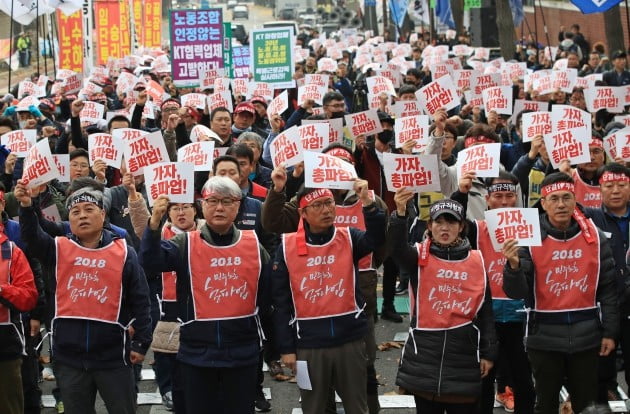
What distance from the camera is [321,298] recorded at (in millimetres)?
6730

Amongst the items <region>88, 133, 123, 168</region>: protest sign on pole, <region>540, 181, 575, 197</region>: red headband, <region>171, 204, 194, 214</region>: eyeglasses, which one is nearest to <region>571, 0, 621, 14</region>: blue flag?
<region>88, 133, 123, 168</region>: protest sign on pole

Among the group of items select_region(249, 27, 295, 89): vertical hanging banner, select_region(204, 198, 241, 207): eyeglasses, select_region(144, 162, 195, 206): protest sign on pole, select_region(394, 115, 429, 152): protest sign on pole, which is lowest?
select_region(204, 198, 241, 207): eyeglasses

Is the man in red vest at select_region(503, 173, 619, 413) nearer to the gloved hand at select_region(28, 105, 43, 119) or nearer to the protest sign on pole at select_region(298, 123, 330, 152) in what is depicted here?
the protest sign on pole at select_region(298, 123, 330, 152)

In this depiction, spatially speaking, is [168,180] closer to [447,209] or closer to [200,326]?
[200,326]

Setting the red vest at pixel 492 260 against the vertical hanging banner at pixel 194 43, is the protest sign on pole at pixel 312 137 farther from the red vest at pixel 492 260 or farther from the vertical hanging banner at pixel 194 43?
the vertical hanging banner at pixel 194 43

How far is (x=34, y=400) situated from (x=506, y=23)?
20.2 meters

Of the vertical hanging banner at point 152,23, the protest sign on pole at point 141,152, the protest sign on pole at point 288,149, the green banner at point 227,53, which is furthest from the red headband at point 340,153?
the vertical hanging banner at point 152,23

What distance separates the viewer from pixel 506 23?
86.1 ft

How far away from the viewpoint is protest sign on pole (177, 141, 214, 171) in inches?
347

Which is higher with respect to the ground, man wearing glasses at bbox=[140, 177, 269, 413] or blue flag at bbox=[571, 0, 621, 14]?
blue flag at bbox=[571, 0, 621, 14]

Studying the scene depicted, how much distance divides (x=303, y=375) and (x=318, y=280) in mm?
538

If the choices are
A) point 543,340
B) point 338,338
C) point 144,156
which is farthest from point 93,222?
point 543,340

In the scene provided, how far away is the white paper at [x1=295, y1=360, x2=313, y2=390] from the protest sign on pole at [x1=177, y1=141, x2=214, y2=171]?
251 centimetres

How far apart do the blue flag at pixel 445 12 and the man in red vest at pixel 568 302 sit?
31972 millimetres
